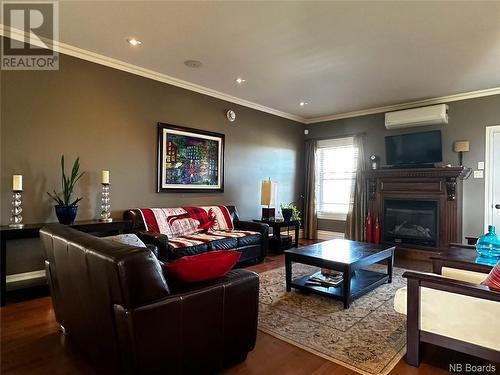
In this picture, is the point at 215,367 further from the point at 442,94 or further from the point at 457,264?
the point at 442,94

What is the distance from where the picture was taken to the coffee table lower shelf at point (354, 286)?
290cm

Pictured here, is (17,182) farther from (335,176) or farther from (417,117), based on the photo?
(417,117)

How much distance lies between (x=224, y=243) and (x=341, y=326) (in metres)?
1.80

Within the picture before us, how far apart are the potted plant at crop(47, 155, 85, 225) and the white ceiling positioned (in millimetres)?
1415

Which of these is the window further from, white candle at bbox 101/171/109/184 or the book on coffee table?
white candle at bbox 101/171/109/184

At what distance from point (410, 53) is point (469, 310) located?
9.16 feet

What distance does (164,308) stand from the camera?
144 centimetres

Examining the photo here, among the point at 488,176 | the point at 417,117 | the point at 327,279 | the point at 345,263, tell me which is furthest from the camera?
the point at 417,117

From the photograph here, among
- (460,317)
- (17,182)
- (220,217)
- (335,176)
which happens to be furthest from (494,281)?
(335,176)

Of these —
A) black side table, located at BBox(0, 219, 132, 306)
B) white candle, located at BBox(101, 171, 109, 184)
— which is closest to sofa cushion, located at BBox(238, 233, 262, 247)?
black side table, located at BBox(0, 219, 132, 306)

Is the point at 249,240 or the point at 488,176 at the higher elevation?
the point at 488,176

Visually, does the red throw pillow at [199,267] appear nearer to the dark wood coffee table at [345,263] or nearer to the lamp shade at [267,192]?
the dark wood coffee table at [345,263]

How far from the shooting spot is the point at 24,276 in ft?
10.5

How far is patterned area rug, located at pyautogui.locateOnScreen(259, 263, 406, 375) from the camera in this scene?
2.02 meters
